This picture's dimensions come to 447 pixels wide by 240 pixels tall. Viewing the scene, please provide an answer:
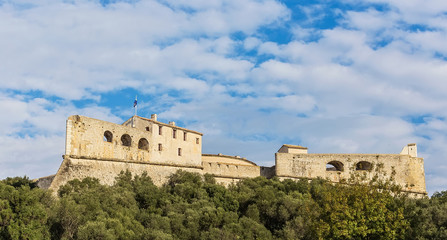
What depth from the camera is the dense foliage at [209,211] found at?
27203 millimetres

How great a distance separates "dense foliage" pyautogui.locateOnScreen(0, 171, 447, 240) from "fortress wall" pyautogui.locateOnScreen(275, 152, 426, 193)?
10.5 ft

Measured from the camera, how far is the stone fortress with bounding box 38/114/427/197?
134ft

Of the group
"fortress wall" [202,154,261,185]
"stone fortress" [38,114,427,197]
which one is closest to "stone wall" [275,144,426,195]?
"stone fortress" [38,114,427,197]

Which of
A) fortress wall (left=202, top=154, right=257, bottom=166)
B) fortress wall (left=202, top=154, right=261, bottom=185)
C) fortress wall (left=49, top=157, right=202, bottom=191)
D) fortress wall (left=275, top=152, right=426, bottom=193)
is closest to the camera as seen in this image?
fortress wall (left=49, top=157, right=202, bottom=191)

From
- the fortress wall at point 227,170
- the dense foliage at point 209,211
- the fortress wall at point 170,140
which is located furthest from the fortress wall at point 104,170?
the fortress wall at point 227,170

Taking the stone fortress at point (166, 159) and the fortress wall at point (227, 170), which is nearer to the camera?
the stone fortress at point (166, 159)

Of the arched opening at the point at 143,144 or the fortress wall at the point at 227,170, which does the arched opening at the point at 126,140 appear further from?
the fortress wall at the point at 227,170

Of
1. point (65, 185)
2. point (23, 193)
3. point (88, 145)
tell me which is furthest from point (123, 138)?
point (23, 193)

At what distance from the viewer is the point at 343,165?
5350 cm

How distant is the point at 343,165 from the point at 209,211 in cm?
1921

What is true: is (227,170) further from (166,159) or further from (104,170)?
(104,170)

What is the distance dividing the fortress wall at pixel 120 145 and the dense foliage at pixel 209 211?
2.01 m

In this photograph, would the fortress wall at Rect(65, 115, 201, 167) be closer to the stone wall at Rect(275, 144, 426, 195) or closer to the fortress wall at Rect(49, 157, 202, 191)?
the fortress wall at Rect(49, 157, 202, 191)

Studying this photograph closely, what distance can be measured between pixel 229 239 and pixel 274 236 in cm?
455
